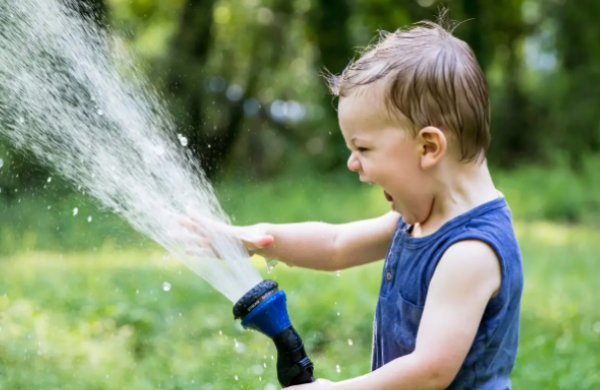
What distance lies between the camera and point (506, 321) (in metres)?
2.05

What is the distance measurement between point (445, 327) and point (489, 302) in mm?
189

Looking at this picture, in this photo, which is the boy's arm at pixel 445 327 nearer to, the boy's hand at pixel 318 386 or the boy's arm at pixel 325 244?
the boy's hand at pixel 318 386

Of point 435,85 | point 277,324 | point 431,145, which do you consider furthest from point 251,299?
point 435,85

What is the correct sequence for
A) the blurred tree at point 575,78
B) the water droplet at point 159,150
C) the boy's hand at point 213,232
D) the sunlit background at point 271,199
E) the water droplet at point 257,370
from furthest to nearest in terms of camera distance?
A: the blurred tree at point 575,78
the sunlit background at point 271,199
the water droplet at point 257,370
the water droplet at point 159,150
the boy's hand at point 213,232

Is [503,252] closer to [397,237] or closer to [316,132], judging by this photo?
[397,237]

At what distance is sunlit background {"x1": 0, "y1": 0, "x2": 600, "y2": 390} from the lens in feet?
12.2

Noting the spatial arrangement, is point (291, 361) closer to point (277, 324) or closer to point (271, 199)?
point (277, 324)

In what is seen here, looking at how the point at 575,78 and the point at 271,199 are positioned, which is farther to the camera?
the point at 575,78

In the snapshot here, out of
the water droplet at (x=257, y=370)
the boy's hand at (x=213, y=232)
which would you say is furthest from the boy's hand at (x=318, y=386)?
the water droplet at (x=257, y=370)

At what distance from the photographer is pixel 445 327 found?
186cm

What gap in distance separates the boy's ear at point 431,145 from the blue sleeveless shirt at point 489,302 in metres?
0.16

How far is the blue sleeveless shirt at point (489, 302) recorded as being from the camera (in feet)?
6.51

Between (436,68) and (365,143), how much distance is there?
246 mm

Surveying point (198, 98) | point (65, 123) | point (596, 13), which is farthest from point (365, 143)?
point (596, 13)
